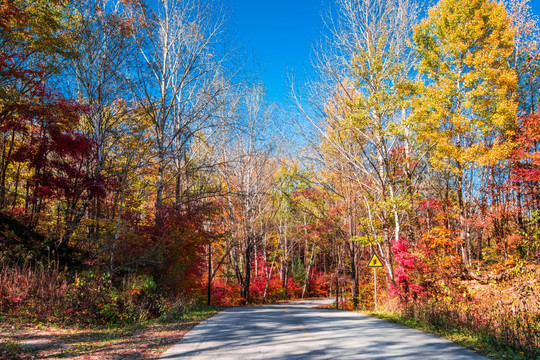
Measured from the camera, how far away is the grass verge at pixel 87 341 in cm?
596

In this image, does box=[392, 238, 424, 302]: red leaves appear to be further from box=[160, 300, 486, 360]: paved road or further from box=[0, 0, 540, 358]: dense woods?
box=[160, 300, 486, 360]: paved road

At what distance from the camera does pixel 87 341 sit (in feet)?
23.8

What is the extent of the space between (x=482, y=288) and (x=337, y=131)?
9293 mm

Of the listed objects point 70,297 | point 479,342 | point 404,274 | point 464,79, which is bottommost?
point 479,342

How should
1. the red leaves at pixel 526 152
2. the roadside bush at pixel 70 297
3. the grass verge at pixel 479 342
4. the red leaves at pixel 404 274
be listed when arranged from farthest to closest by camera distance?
the red leaves at pixel 526 152 < the red leaves at pixel 404 274 < the roadside bush at pixel 70 297 < the grass verge at pixel 479 342

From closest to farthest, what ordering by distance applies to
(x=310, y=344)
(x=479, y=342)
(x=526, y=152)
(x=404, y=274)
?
(x=310, y=344) < (x=479, y=342) < (x=404, y=274) < (x=526, y=152)

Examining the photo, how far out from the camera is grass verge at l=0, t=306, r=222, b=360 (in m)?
5.96

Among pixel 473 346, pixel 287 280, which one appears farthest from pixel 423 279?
pixel 287 280

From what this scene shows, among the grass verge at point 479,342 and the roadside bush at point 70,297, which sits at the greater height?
the roadside bush at point 70,297

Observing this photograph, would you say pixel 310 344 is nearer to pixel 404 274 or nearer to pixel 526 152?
pixel 404 274


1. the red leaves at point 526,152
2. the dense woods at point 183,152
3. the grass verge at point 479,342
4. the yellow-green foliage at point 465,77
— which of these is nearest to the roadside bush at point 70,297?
the dense woods at point 183,152

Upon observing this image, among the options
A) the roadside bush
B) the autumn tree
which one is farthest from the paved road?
the autumn tree

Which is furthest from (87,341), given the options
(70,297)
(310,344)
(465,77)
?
(465,77)

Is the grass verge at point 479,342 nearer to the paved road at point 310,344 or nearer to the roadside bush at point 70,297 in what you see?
the paved road at point 310,344
